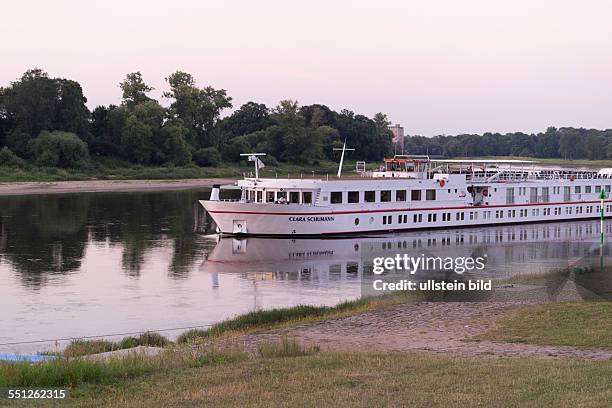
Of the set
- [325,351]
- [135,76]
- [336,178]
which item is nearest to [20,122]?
[135,76]

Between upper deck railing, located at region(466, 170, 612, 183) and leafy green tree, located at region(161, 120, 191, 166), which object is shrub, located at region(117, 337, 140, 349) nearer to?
upper deck railing, located at region(466, 170, 612, 183)

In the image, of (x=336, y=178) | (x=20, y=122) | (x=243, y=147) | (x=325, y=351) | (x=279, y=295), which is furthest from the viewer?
(x=243, y=147)

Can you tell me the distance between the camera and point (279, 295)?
30938 mm

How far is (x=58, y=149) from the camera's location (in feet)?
322

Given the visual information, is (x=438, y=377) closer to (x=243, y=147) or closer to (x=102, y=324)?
(x=102, y=324)

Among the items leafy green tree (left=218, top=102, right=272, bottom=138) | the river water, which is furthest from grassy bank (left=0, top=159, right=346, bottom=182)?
the river water

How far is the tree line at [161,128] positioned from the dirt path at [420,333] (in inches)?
3181

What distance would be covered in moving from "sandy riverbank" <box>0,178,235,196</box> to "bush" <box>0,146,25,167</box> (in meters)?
6.89

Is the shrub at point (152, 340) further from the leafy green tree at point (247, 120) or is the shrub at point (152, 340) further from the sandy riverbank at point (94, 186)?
the leafy green tree at point (247, 120)

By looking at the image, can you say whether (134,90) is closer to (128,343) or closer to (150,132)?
(150,132)

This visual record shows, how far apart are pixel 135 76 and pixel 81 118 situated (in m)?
17.0

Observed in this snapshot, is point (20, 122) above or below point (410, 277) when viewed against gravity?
above

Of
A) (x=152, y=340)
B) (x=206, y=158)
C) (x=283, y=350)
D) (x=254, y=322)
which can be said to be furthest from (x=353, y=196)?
(x=206, y=158)

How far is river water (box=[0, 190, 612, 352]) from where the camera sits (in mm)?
26516
